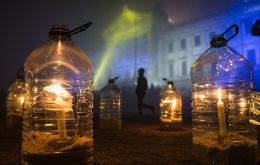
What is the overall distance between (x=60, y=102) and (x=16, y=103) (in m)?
7.40

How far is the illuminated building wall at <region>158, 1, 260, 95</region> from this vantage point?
41.8 metres

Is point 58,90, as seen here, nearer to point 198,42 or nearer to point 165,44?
point 198,42

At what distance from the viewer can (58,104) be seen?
8.46 ft

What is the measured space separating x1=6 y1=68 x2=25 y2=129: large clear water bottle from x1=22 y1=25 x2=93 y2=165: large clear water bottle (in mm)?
5802

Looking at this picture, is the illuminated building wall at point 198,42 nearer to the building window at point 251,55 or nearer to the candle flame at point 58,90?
the building window at point 251,55

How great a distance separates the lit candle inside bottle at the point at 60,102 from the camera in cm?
249

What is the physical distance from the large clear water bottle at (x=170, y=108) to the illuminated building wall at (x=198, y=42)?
31063 millimetres

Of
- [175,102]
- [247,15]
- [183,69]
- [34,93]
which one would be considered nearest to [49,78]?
[34,93]

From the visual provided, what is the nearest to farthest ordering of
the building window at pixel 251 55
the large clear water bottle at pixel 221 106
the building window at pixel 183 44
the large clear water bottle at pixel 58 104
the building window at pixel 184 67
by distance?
the large clear water bottle at pixel 58 104, the large clear water bottle at pixel 221 106, the building window at pixel 251 55, the building window at pixel 184 67, the building window at pixel 183 44

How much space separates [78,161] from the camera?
2500 millimetres

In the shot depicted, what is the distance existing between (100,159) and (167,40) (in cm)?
5282

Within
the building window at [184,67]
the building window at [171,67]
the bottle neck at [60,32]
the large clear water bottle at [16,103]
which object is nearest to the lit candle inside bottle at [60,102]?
the bottle neck at [60,32]

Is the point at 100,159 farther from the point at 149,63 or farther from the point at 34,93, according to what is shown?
the point at 149,63

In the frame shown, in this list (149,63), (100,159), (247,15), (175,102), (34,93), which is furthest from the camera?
(149,63)
